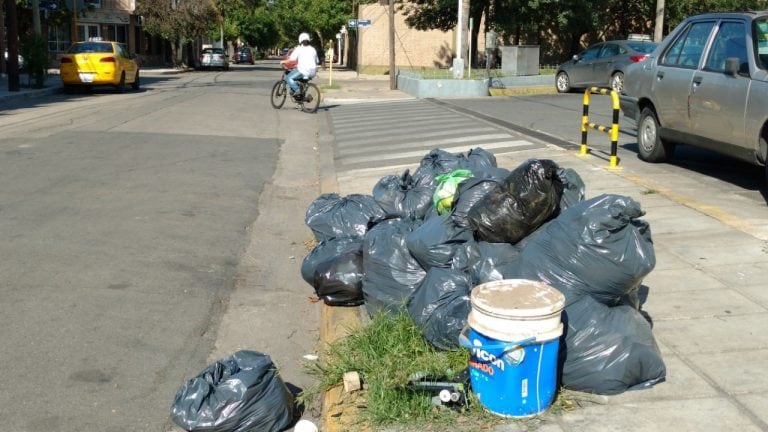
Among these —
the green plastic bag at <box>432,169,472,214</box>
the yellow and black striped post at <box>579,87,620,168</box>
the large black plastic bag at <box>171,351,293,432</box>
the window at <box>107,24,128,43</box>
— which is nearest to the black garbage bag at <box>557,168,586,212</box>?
the green plastic bag at <box>432,169,472,214</box>

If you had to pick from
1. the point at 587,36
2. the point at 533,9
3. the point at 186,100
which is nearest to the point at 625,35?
the point at 587,36

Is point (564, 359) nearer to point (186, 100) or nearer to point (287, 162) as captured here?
point (287, 162)

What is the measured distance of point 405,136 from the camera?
49.0 ft

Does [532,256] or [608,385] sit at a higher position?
[532,256]

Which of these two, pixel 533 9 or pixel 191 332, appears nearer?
pixel 191 332

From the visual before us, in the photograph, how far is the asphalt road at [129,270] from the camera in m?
4.66

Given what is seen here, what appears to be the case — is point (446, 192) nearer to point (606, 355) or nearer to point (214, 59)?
point (606, 355)

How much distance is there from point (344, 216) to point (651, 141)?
5233mm

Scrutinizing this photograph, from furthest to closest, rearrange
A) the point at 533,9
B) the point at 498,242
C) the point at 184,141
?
the point at 533,9, the point at 184,141, the point at 498,242

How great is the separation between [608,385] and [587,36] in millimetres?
42488

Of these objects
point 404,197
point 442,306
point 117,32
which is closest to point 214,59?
point 117,32

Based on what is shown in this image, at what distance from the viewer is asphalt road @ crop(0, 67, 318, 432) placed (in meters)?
4.66

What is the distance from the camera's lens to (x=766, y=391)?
4.09 m

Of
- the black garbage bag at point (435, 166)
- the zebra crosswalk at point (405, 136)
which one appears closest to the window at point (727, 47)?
the black garbage bag at point (435, 166)
